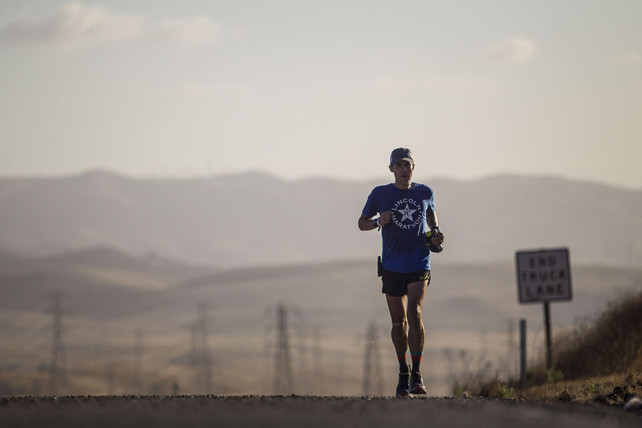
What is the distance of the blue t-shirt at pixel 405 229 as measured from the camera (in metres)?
9.48

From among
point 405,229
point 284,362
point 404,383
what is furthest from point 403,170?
point 284,362

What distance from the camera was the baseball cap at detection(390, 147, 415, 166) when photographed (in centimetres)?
946

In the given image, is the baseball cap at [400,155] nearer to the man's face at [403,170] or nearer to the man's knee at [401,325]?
the man's face at [403,170]

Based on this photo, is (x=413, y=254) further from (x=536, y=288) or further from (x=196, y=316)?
(x=196, y=316)

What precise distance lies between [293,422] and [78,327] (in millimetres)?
175936

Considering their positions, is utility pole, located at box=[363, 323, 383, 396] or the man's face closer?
the man's face

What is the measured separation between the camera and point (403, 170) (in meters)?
9.47

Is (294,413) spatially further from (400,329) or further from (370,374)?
(370,374)

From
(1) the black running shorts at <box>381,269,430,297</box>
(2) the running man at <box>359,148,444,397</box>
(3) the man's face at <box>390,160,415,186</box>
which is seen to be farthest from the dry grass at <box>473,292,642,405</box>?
(3) the man's face at <box>390,160,415,186</box>

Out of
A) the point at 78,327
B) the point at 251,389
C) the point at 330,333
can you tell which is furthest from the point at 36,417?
the point at 78,327

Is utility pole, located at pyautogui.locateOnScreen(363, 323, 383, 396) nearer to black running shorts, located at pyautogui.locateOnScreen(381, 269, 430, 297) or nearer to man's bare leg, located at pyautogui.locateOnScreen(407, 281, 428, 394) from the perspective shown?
man's bare leg, located at pyautogui.locateOnScreen(407, 281, 428, 394)

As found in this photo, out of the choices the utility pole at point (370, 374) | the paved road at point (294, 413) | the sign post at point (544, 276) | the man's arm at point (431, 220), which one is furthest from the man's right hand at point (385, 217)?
the utility pole at point (370, 374)

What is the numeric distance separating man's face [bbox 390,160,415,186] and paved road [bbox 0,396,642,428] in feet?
9.36

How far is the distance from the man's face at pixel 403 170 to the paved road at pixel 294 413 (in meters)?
2.85
